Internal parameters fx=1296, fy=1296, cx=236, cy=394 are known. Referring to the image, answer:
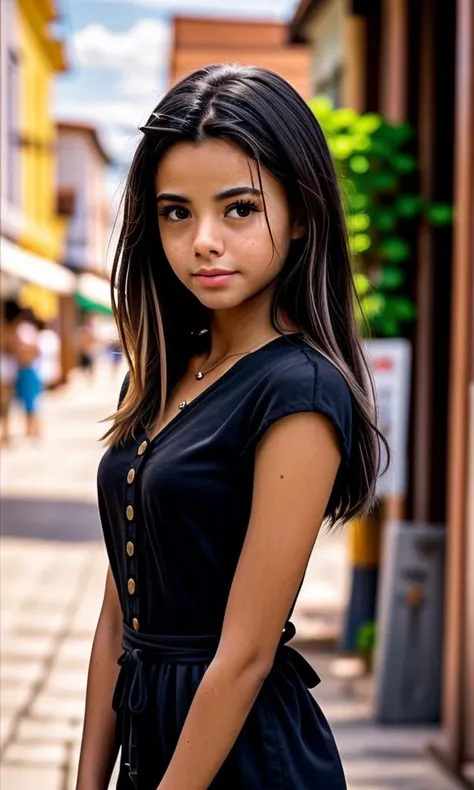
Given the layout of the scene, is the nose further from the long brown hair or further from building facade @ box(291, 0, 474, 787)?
building facade @ box(291, 0, 474, 787)

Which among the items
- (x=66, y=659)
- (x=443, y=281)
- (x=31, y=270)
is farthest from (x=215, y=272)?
(x=31, y=270)

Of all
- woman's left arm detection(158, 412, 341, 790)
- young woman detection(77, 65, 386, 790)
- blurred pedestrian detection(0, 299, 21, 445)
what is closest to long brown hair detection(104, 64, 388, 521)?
young woman detection(77, 65, 386, 790)

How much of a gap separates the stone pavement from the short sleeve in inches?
111

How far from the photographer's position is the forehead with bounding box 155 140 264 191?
54.7 inches

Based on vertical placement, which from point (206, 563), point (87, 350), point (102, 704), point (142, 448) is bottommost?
point (87, 350)

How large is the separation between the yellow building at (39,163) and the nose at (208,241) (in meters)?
9.28

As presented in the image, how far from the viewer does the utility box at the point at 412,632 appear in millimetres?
5000

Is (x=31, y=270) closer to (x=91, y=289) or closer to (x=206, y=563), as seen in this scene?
(x=91, y=289)

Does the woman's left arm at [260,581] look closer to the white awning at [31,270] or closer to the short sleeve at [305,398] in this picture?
the short sleeve at [305,398]

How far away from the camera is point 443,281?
5.25 metres

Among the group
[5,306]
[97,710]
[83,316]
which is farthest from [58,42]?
[83,316]

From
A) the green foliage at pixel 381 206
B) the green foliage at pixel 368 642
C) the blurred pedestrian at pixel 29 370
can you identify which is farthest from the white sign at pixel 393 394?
the blurred pedestrian at pixel 29 370

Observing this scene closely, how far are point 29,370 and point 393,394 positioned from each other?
29.0 ft

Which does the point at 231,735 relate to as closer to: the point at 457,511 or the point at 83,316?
the point at 457,511
